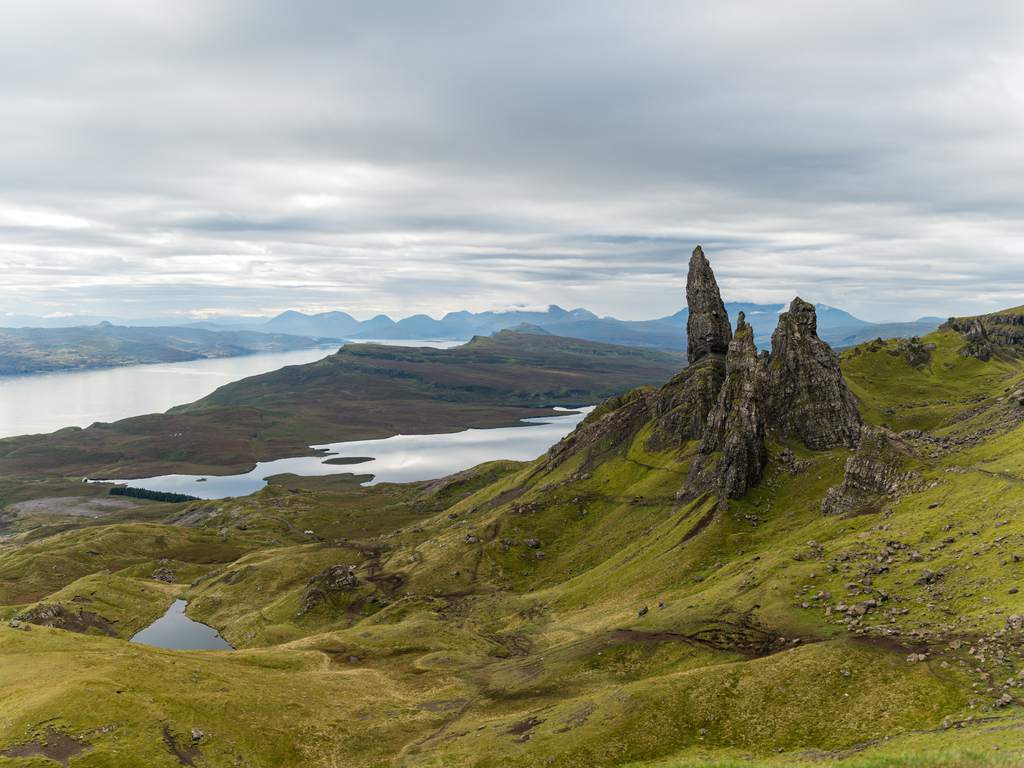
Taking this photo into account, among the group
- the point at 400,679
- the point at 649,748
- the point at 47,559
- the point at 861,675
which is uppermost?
the point at 861,675

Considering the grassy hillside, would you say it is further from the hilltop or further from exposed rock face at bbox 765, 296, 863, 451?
exposed rock face at bbox 765, 296, 863, 451

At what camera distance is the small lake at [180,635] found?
14412 cm

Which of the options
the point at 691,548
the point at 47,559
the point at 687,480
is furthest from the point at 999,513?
the point at 47,559

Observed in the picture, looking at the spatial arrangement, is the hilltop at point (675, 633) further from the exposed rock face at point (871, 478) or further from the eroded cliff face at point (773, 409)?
the eroded cliff face at point (773, 409)

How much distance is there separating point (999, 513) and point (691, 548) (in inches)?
2086

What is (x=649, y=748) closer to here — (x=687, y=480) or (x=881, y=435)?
(x=881, y=435)

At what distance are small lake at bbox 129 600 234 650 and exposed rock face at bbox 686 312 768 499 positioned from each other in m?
132

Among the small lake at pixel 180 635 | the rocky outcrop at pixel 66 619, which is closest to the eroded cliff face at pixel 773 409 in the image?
the small lake at pixel 180 635

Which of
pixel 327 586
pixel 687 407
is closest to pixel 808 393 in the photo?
pixel 687 407

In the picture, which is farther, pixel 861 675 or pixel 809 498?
pixel 809 498

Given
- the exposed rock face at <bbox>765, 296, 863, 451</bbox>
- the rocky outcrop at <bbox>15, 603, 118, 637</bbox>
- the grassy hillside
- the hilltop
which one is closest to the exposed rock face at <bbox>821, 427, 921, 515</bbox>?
the hilltop

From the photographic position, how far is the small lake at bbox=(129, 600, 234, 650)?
14412cm

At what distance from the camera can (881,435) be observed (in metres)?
108

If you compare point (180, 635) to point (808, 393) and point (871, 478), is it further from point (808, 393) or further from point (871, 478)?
point (808, 393)
